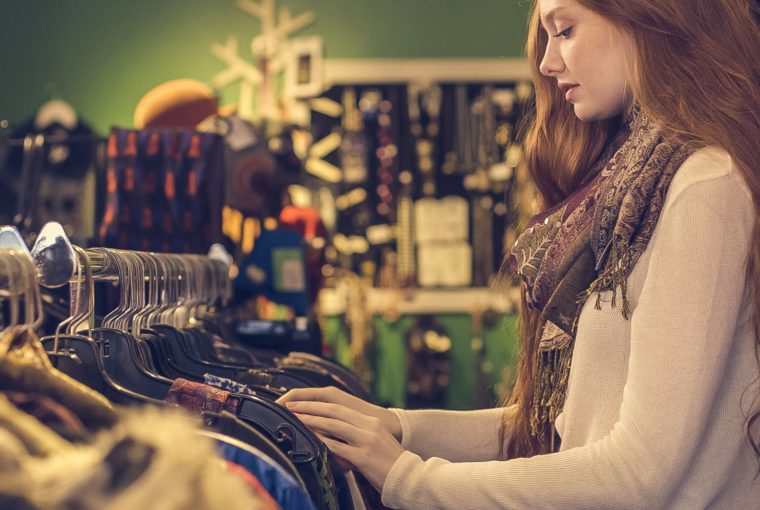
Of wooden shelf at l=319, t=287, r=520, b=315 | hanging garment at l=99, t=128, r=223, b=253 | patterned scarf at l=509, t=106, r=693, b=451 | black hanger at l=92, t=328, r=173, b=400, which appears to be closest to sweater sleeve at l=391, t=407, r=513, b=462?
patterned scarf at l=509, t=106, r=693, b=451

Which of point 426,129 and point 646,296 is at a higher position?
point 426,129

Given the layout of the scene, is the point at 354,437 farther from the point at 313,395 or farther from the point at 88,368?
the point at 88,368

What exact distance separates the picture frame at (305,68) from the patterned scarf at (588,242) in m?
4.19

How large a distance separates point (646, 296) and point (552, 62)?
45 centimetres

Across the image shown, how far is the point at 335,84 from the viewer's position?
233 inches

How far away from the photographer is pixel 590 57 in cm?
154

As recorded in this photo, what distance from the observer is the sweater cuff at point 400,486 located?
4.77ft

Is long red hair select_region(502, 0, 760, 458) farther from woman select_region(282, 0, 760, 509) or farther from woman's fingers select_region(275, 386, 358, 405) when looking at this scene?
woman's fingers select_region(275, 386, 358, 405)

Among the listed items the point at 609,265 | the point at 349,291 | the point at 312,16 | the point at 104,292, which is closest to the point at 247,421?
the point at 609,265

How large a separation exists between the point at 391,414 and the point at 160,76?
466cm

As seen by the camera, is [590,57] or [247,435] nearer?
[247,435]

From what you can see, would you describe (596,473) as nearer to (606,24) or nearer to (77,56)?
(606,24)

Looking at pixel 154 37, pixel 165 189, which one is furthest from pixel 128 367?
pixel 154 37

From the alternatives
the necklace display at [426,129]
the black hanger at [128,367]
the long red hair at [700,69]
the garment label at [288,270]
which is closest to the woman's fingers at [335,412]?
the black hanger at [128,367]
